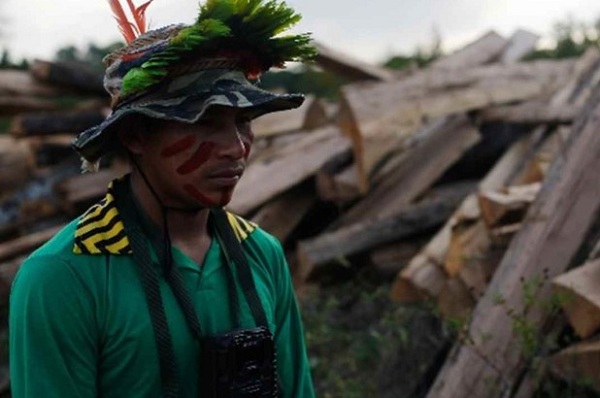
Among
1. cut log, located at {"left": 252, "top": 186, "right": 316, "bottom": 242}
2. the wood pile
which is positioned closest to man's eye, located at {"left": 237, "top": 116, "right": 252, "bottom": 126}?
the wood pile

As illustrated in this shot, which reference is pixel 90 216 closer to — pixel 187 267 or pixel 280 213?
pixel 187 267

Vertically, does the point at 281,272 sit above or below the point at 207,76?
below

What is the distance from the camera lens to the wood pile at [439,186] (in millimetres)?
4363

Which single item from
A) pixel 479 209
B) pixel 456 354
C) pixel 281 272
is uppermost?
pixel 281 272

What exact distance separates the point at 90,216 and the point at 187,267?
27cm

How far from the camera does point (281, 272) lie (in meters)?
2.89

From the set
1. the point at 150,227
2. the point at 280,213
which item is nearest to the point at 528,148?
the point at 280,213

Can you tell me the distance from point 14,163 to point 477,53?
3927 millimetres

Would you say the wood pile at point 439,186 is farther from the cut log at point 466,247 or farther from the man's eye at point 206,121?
the man's eye at point 206,121

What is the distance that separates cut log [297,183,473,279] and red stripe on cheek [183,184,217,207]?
366 centimetres

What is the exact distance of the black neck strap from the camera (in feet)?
7.91

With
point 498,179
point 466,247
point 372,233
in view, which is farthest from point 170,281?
point 498,179

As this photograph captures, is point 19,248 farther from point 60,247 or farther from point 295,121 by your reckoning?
point 60,247

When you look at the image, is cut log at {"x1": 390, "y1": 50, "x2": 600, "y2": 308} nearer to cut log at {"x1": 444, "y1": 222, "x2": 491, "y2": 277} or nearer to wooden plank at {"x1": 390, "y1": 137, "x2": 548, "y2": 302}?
wooden plank at {"x1": 390, "y1": 137, "x2": 548, "y2": 302}
